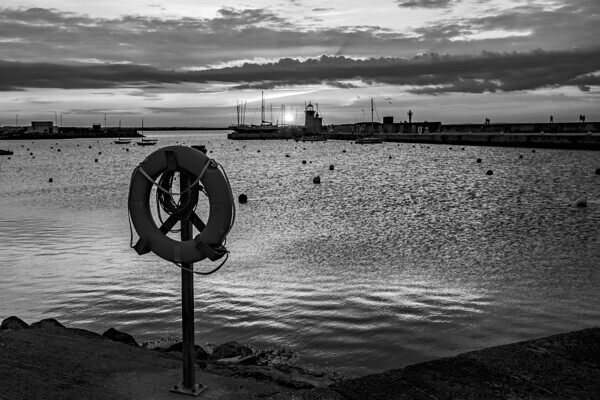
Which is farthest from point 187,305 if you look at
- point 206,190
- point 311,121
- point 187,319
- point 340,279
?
point 311,121

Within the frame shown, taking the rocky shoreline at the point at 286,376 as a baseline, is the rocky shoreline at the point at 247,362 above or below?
below

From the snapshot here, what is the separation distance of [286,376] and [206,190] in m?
2.34

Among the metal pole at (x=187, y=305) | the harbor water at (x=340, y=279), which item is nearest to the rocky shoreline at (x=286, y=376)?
the metal pole at (x=187, y=305)

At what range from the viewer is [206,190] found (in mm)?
4473

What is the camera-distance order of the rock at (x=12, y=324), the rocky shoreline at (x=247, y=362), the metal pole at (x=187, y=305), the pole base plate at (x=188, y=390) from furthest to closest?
the rock at (x=12, y=324) → the rocky shoreline at (x=247, y=362) → the metal pole at (x=187, y=305) → the pole base plate at (x=188, y=390)

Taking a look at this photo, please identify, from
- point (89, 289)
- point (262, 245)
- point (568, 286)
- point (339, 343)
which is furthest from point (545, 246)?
point (89, 289)

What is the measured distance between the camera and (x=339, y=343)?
24.9ft

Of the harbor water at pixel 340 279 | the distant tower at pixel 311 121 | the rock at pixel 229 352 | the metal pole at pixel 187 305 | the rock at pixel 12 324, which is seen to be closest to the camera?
the metal pole at pixel 187 305

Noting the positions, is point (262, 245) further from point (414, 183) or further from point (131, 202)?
point (414, 183)

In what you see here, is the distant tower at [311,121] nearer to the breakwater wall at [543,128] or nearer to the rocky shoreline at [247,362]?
the breakwater wall at [543,128]

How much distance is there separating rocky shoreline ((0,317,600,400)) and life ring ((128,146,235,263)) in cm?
109

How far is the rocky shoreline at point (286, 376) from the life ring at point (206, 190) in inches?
42.8

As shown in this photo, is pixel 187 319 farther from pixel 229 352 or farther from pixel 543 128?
pixel 543 128

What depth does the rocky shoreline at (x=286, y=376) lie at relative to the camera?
165 inches
